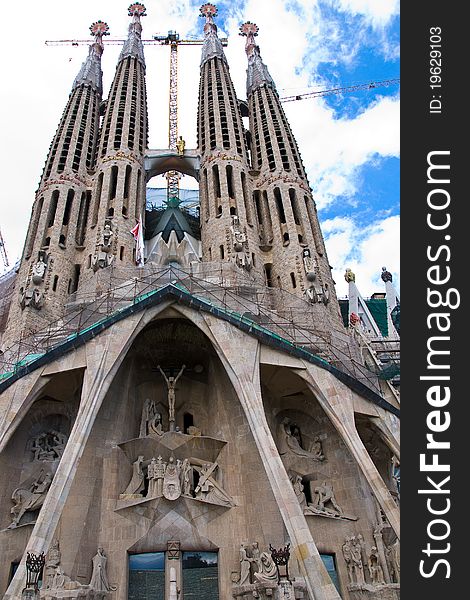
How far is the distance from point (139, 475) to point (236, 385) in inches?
168

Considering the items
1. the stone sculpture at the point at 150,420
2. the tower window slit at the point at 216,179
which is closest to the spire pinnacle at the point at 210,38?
the tower window slit at the point at 216,179

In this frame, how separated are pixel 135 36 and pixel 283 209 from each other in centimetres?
1950

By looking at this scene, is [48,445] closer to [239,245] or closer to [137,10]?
[239,245]

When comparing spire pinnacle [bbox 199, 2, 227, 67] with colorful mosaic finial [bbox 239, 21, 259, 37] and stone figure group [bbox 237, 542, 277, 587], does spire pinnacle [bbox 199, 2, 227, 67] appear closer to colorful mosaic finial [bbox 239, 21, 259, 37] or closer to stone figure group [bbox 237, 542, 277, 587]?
colorful mosaic finial [bbox 239, 21, 259, 37]

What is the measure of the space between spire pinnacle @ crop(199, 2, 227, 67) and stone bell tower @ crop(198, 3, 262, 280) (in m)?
0.97

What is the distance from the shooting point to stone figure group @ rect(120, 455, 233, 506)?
16422 millimetres

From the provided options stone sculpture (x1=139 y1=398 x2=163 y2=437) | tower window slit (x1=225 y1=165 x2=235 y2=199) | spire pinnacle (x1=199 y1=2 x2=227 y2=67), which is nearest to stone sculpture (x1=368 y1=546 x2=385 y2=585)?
stone sculpture (x1=139 y1=398 x2=163 y2=437)

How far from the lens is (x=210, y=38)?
1448 inches

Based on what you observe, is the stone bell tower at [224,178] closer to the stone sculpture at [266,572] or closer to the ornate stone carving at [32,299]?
the ornate stone carving at [32,299]

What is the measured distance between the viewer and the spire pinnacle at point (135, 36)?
113ft

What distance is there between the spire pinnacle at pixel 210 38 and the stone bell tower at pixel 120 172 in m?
4.35

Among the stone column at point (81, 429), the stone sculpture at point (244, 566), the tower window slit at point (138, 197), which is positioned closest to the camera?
the stone column at point (81, 429)

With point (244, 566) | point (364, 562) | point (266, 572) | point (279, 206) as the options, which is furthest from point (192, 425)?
point (279, 206)

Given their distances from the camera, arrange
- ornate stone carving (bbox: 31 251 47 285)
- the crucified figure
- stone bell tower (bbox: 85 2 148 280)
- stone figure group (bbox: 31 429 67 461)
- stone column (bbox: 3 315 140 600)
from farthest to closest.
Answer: stone bell tower (bbox: 85 2 148 280)
ornate stone carving (bbox: 31 251 47 285)
the crucified figure
stone figure group (bbox: 31 429 67 461)
stone column (bbox: 3 315 140 600)
